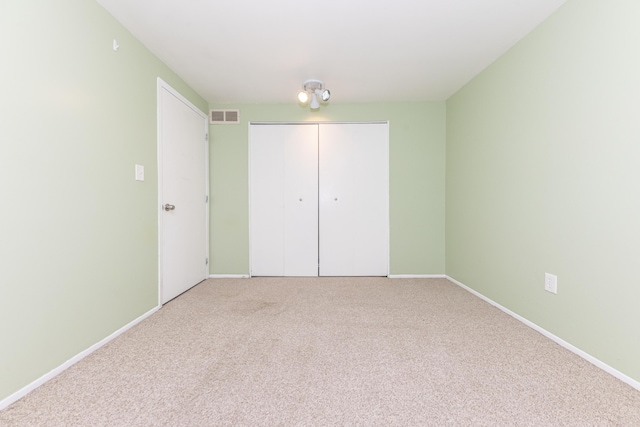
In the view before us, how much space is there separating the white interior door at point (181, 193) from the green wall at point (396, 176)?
21 centimetres

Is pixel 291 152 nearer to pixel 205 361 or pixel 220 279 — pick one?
pixel 220 279

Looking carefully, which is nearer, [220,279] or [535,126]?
[535,126]

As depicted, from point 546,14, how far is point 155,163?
10.6ft

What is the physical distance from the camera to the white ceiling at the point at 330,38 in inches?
76.0

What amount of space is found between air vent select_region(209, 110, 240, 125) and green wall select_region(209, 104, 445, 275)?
0.06 metres

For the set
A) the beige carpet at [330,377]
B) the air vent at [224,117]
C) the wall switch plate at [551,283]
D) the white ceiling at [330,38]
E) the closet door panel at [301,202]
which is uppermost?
A: the white ceiling at [330,38]

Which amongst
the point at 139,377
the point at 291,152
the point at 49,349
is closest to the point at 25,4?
the point at 49,349

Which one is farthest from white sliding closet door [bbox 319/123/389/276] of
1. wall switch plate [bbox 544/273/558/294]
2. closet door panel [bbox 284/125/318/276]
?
wall switch plate [bbox 544/273/558/294]

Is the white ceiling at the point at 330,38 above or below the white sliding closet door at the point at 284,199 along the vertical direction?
above

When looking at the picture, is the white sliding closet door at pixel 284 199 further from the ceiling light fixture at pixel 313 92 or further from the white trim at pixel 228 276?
the ceiling light fixture at pixel 313 92

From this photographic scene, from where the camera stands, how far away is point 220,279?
3672mm

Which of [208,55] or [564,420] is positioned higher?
[208,55]

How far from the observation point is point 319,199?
3.77 m

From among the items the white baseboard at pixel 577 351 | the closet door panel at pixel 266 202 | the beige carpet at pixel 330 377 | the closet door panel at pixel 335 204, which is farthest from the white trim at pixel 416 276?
the closet door panel at pixel 266 202
